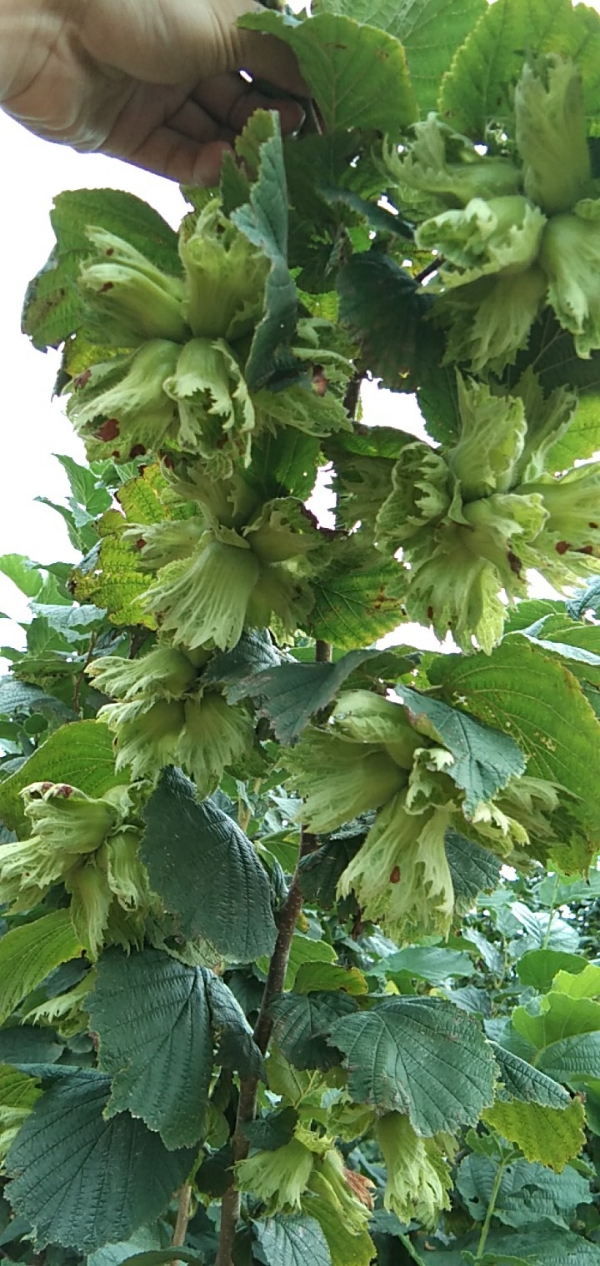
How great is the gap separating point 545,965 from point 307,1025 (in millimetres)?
597

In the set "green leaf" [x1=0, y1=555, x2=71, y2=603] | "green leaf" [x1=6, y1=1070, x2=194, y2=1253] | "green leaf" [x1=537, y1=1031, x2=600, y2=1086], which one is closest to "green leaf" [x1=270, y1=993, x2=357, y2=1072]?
"green leaf" [x1=6, y1=1070, x2=194, y2=1253]

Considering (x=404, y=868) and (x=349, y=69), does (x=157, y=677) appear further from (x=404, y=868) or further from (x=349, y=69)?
(x=349, y=69)

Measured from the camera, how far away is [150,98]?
2.42 ft

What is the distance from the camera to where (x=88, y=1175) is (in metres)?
0.74

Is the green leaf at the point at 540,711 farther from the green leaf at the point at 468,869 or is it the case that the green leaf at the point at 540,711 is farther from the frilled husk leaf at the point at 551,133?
the frilled husk leaf at the point at 551,133

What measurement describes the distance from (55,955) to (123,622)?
0.98 ft

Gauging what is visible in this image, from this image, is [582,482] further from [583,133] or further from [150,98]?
[150,98]

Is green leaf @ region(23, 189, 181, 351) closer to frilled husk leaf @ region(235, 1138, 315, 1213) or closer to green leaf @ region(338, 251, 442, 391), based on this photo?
green leaf @ region(338, 251, 442, 391)

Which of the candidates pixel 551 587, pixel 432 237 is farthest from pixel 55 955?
pixel 432 237

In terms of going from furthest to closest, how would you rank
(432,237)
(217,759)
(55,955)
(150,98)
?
(55,955), (150,98), (217,759), (432,237)

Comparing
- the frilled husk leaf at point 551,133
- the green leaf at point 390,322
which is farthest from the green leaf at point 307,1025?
the frilled husk leaf at point 551,133

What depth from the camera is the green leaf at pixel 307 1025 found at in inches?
27.7

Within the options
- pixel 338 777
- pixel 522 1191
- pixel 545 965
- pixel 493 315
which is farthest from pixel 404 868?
pixel 522 1191

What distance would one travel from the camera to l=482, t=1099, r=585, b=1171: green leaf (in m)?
0.86
